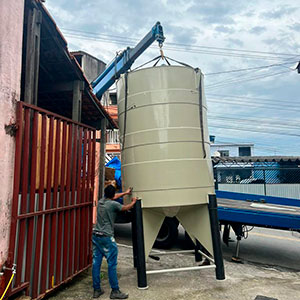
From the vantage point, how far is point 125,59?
9508 millimetres

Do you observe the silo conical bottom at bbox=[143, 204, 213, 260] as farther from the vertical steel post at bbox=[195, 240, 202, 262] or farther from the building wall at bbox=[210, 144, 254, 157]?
the building wall at bbox=[210, 144, 254, 157]

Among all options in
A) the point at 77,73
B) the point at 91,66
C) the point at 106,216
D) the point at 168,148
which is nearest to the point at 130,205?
the point at 106,216

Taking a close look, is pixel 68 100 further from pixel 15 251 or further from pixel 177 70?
pixel 15 251

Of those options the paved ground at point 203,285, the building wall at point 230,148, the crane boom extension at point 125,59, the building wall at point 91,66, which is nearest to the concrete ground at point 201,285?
the paved ground at point 203,285

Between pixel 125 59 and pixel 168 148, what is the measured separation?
6.12 metres

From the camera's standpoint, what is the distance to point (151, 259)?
6121mm

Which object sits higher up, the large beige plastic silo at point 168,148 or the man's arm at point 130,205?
the large beige plastic silo at point 168,148

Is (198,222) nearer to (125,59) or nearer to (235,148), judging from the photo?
(125,59)

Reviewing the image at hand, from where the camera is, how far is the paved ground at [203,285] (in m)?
4.13

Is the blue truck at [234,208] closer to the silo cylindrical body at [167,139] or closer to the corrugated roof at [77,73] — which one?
the corrugated roof at [77,73]

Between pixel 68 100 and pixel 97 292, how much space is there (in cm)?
512

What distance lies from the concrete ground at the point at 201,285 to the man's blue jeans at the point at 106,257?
24 cm

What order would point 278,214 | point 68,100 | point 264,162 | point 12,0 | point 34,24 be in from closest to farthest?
point 12,0, point 34,24, point 278,214, point 68,100, point 264,162

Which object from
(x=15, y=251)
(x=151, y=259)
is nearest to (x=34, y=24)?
(x=15, y=251)
